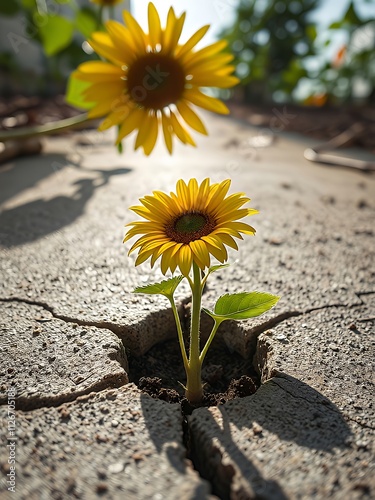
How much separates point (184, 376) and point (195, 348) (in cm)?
20

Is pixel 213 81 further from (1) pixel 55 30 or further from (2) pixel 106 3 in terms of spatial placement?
(1) pixel 55 30

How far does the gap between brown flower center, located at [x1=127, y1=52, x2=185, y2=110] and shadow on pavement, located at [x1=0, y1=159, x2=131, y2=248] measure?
2.54 feet

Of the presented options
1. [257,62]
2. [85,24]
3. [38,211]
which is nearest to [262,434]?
[38,211]

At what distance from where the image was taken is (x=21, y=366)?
0.87 meters

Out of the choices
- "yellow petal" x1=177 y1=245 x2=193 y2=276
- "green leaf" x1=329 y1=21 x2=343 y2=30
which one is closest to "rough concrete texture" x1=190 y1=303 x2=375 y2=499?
"yellow petal" x1=177 y1=245 x2=193 y2=276

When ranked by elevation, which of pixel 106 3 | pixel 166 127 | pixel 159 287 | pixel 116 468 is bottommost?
pixel 116 468

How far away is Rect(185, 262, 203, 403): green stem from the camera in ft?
2.47

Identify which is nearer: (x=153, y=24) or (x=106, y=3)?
(x=153, y=24)

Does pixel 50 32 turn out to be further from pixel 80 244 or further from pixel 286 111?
pixel 286 111

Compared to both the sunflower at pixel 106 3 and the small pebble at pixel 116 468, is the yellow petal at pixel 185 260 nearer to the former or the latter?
the small pebble at pixel 116 468

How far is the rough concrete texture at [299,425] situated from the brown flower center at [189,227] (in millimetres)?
298

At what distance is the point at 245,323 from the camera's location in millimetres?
998

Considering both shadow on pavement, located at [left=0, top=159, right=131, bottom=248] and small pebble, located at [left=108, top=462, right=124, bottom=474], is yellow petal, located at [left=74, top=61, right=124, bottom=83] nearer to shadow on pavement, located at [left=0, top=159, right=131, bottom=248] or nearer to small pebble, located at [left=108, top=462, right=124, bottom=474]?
small pebble, located at [left=108, top=462, right=124, bottom=474]

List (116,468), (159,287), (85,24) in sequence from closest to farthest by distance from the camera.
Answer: (116,468) → (159,287) → (85,24)
